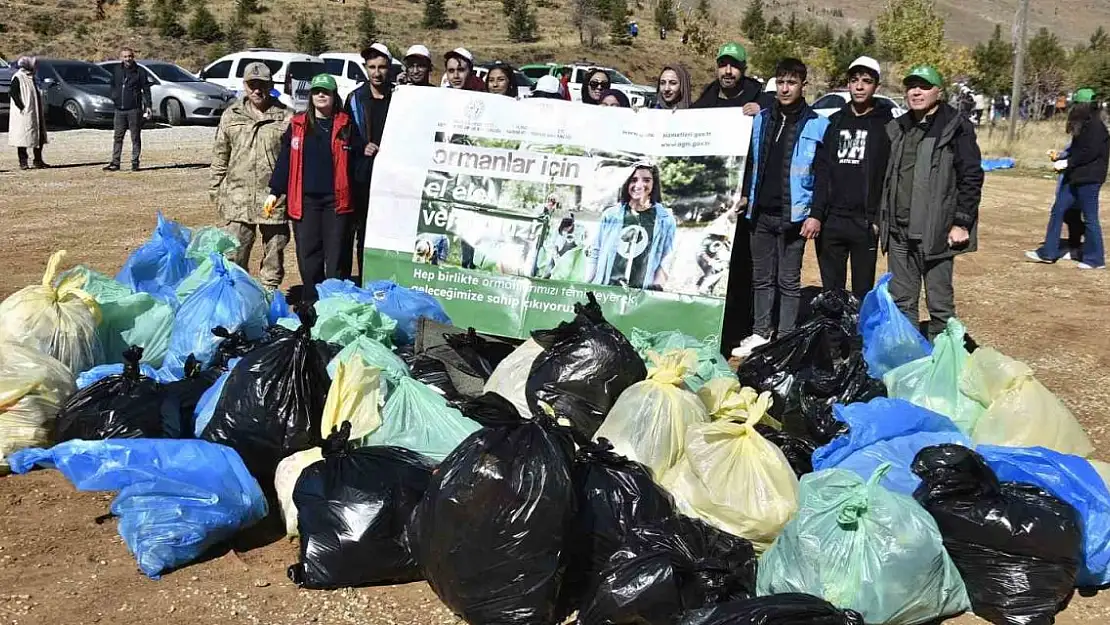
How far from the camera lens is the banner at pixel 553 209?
5.39 metres

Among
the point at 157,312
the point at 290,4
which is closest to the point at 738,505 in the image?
the point at 157,312

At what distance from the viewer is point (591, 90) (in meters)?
7.10

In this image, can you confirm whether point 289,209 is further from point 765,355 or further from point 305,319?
point 765,355

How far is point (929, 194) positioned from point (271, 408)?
3.35 meters

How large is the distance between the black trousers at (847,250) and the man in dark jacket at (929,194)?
0.12 m

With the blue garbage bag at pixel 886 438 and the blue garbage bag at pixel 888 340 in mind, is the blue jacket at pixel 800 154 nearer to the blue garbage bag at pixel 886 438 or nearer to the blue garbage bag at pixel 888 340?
the blue garbage bag at pixel 888 340

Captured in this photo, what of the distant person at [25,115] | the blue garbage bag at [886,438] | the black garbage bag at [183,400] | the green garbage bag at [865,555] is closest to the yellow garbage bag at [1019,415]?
the blue garbage bag at [886,438]

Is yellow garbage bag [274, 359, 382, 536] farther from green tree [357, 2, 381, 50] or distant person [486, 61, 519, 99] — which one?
green tree [357, 2, 381, 50]

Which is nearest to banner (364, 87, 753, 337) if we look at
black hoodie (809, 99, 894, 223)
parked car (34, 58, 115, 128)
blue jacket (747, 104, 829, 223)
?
blue jacket (747, 104, 829, 223)

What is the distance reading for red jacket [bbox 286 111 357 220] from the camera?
5828 mm

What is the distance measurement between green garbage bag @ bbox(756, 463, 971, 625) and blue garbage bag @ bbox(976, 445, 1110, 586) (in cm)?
53

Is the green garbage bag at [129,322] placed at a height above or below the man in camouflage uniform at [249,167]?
below

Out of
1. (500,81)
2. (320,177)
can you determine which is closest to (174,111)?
(500,81)

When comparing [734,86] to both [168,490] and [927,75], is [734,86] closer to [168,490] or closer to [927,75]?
[927,75]
